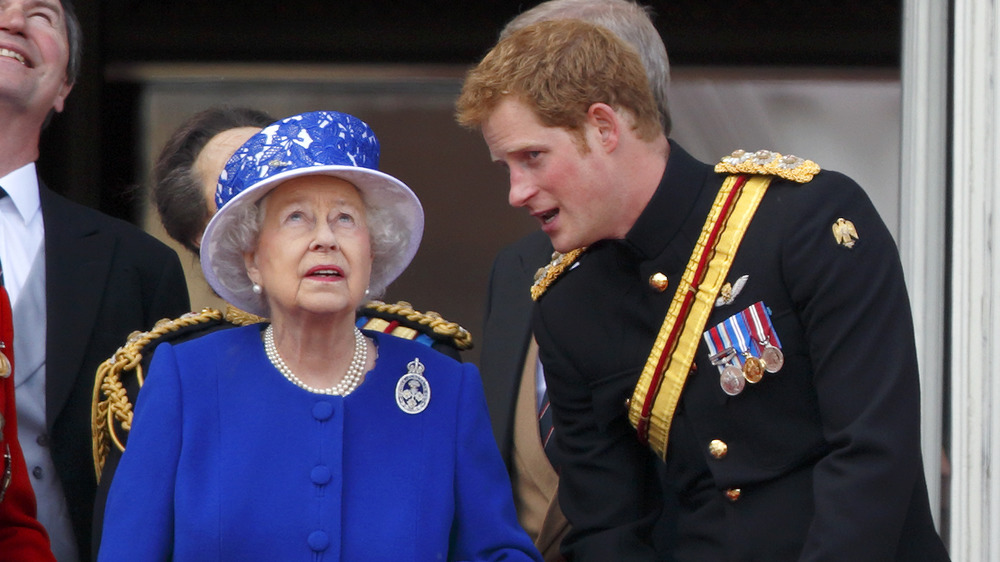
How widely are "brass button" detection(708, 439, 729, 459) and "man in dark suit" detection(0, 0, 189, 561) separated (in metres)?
1.37

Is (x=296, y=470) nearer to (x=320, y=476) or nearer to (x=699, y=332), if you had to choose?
(x=320, y=476)

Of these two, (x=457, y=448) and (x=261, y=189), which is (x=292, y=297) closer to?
(x=261, y=189)

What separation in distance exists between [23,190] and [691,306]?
5.34 ft

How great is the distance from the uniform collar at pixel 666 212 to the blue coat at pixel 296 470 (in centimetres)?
41

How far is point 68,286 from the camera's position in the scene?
308 centimetres

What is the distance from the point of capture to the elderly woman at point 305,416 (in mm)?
2178

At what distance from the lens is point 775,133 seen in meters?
5.82

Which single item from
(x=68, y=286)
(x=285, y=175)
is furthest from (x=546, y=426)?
(x=68, y=286)

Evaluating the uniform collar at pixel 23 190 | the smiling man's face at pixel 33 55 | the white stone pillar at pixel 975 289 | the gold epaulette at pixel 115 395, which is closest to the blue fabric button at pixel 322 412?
the gold epaulette at pixel 115 395

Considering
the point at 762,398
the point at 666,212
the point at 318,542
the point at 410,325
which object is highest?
the point at 666,212

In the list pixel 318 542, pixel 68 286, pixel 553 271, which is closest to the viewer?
pixel 318 542

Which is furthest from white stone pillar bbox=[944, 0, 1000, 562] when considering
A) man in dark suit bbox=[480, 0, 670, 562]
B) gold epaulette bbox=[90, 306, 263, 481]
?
gold epaulette bbox=[90, 306, 263, 481]

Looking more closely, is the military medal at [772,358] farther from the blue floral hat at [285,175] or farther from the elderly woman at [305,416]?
the blue floral hat at [285,175]

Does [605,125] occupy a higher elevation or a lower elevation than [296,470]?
higher
